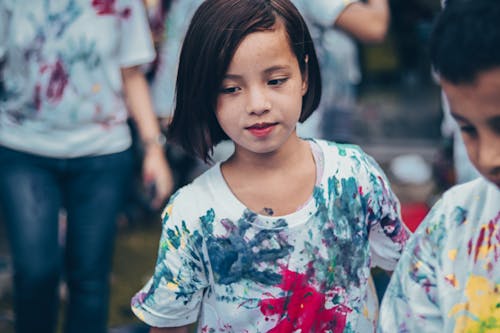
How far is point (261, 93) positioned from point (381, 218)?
17.3 inches

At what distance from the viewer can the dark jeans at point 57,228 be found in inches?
114

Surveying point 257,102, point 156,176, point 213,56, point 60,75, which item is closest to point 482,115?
point 257,102

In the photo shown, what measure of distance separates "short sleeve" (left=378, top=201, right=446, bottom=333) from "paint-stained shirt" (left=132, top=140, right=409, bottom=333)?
38cm

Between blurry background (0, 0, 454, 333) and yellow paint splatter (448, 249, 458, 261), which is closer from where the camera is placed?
yellow paint splatter (448, 249, 458, 261)

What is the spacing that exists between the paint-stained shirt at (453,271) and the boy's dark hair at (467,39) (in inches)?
9.5

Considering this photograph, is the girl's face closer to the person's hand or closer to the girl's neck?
the girl's neck

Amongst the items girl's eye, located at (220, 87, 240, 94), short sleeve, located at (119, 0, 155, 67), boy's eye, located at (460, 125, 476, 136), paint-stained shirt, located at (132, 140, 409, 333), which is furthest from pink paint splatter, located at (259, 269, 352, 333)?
short sleeve, located at (119, 0, 155, 67)

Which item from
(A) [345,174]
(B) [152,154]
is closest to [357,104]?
(B) [152,154]

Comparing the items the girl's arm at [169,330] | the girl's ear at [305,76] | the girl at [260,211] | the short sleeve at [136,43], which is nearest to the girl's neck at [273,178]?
the girl at [260,211]

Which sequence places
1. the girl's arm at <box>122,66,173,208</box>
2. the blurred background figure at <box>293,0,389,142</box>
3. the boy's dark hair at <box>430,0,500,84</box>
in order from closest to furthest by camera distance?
the boy's dark hair at <box>430,0,500,84</box> < the blurred background figure at <box>293,0,389,142</box> < the girl's arm at <box>122,66,173,208</box>

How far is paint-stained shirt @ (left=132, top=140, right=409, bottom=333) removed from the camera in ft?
6.85

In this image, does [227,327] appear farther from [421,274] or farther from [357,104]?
[357,104]

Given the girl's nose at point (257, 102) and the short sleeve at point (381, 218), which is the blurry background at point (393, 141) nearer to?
the short sleeve at point (381, 218)

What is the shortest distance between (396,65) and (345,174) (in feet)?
20.7
